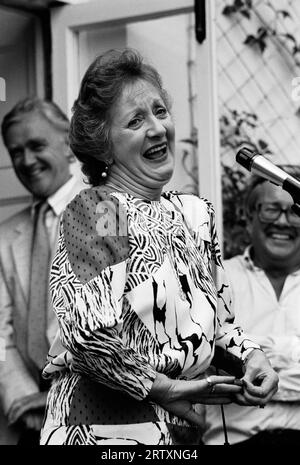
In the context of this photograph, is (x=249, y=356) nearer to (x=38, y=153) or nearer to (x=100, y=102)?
(x=100, y=102)

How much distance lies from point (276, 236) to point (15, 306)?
3.73 ft

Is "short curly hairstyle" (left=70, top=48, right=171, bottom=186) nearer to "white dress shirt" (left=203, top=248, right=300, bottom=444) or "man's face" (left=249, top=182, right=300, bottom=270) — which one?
"white dress shirt" (left=203, top=248, right=300, bottom=444)

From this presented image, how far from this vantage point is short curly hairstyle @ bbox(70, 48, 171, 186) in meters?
2.54

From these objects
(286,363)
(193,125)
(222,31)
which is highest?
(222,31)

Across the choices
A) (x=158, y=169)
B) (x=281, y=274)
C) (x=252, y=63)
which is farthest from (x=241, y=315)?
(x=158, y=169)

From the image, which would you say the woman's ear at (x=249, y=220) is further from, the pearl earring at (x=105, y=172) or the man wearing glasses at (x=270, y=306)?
the pearl earring at (x=105, y=172)

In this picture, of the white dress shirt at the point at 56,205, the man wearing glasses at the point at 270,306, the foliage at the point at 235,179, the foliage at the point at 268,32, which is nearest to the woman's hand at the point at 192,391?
the man wearing glasses at the point at 270,306

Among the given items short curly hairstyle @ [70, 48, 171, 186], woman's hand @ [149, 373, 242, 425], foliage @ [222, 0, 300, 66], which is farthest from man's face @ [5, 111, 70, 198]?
woman's hand @ [149, 373, 242, 425]

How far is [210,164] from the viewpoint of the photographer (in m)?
4.72

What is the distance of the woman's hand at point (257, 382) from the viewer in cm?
237

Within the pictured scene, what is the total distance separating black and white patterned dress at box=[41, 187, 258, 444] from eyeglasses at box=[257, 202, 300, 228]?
1980 millimetres

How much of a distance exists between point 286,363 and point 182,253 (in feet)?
5.49

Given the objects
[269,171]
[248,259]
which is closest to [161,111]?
[269,171]
